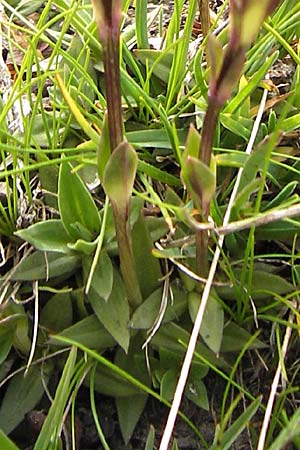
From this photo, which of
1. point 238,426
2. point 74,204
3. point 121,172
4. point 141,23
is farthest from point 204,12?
point 238,426

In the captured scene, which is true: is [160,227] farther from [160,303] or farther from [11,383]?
[11,383]

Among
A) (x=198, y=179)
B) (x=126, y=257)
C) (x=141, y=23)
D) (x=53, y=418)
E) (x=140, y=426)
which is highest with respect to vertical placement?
(x=141, y=23)

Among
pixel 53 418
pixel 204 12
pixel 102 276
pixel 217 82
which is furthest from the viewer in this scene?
pixel 204 12

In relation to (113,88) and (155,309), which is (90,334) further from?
(113,88)

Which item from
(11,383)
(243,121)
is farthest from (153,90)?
(11,383)

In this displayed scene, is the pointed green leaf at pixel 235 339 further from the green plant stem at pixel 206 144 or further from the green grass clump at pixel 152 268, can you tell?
the green plant stem at pixel 206 144

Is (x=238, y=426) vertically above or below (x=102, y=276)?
below
